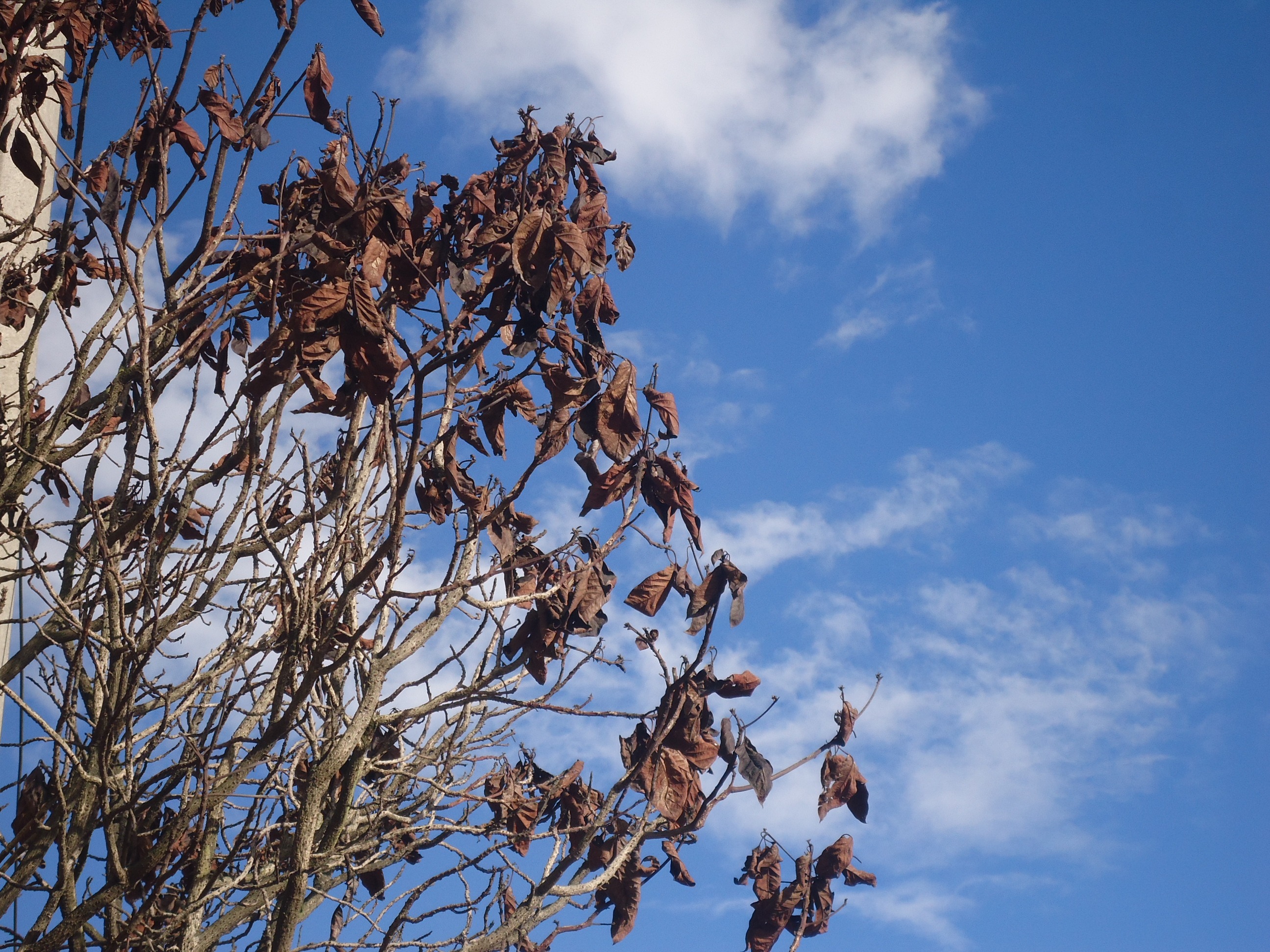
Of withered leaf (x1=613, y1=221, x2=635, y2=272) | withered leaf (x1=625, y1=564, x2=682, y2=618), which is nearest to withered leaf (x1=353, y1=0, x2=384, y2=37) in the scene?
withered leaf (x1=613, y1=221, x2=635, y2=272)

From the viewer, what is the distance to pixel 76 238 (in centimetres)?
389

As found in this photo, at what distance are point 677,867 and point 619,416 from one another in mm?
2072

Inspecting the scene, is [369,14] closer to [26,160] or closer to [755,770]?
[26,160]

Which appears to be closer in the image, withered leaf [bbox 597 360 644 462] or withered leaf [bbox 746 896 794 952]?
withered leaf [bbox 597 360 644 462]

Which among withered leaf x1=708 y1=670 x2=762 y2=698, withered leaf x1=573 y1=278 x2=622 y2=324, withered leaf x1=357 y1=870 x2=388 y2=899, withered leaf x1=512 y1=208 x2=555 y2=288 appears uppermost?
withered leaf x1=573 y1=278 x2=622 y2=324

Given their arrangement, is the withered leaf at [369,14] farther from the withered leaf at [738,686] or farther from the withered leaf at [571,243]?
the withered leaf at [738,686]

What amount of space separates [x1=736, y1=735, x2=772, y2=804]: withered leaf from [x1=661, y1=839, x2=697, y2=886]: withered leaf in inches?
30.2

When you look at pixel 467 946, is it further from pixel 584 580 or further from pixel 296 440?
pixel 296 440

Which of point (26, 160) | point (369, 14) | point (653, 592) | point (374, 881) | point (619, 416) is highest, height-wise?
point (369, 14)

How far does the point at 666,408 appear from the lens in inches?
122

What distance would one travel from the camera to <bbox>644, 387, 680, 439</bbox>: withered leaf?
10.2 ft

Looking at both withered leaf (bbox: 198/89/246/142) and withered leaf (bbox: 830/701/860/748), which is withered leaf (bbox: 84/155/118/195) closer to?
withered leaf (bbox: 198/89/246/142)

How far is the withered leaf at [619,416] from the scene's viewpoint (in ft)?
9.62

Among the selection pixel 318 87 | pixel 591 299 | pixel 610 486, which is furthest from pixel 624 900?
pixel 318 87
